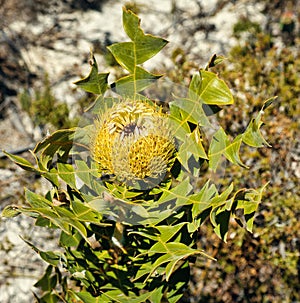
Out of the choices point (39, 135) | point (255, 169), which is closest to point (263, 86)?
point (255, 169)

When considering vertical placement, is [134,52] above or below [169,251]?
above

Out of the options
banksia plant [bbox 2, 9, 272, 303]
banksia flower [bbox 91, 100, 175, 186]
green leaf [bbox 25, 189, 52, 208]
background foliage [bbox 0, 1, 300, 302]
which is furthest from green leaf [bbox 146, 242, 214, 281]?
background foliage [bbox 0, 1, 300, 302]

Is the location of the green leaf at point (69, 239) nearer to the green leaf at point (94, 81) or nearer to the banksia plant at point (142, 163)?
the banksia plant at point (142, 163)

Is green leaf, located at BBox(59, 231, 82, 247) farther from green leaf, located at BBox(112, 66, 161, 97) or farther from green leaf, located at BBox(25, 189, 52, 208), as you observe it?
green leaf, located at BBox(112, 66, 161, 97)

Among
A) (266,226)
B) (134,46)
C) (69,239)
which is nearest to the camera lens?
(134,46)

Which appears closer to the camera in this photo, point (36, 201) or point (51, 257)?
point (36, 201)

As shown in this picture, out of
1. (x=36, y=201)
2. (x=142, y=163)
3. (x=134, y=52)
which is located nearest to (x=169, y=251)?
(x=142, y=163)

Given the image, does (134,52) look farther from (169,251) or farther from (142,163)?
(169,251)
